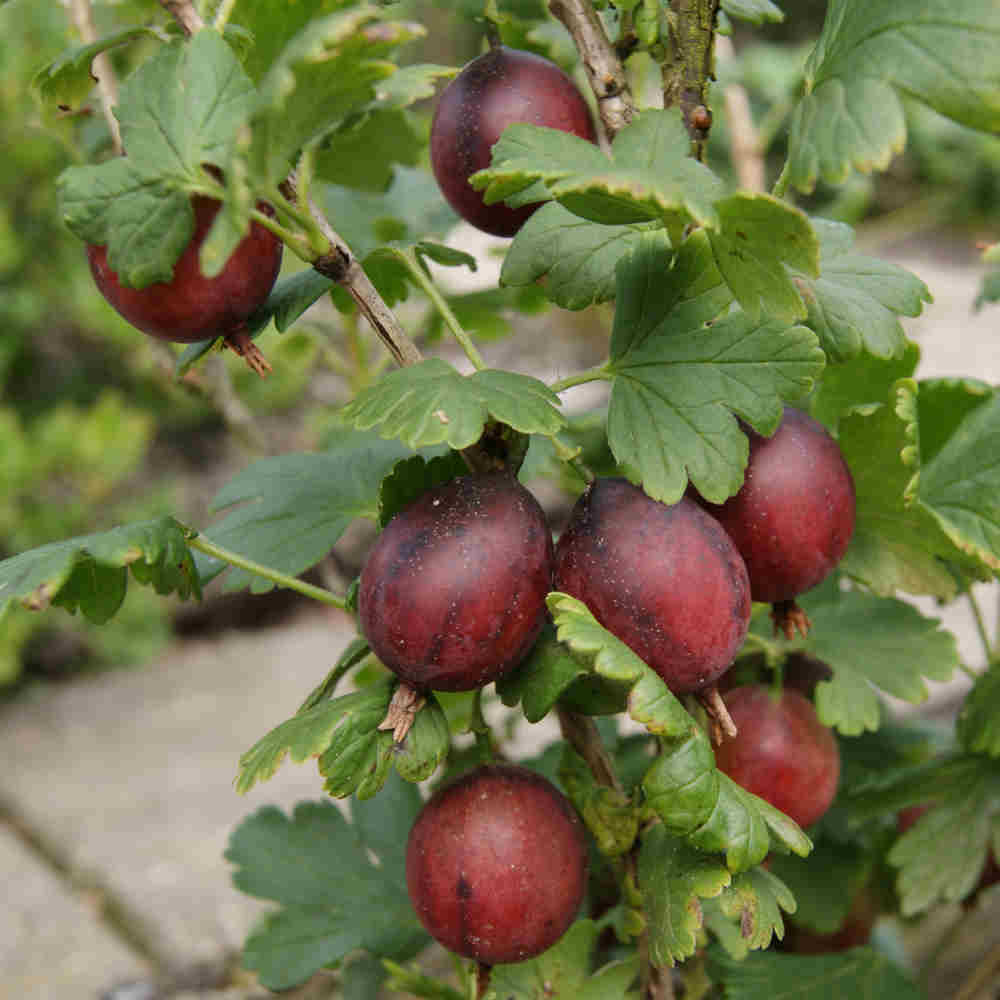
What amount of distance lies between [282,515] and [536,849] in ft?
0.84

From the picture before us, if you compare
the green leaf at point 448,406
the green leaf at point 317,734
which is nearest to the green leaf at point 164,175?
the green leaf at point 448,406

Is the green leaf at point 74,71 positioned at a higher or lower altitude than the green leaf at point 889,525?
A: higher

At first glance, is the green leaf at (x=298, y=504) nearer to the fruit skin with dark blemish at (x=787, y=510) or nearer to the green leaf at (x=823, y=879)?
the fruit skin with dark blemish at (x=787, y=510)

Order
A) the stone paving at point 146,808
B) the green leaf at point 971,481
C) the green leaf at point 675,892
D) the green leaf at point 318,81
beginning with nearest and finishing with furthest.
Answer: the green leaf at point 318,81 < the green leaf at point 675,892 < the green leaf at point 971,481 < the stone paving at point 146,808

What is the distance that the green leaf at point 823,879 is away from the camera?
2.75ft

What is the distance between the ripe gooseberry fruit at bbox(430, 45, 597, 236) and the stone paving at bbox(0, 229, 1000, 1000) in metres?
0.83

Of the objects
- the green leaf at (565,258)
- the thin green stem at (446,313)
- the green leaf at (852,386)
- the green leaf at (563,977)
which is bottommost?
the green leaf at (563,977)

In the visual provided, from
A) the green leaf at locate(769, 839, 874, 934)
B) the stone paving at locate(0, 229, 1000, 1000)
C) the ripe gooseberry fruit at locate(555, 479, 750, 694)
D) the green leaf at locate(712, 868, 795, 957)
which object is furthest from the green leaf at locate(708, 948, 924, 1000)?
the stone paving at locate(0, 229, 1000, 1000)

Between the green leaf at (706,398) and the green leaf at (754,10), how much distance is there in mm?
200

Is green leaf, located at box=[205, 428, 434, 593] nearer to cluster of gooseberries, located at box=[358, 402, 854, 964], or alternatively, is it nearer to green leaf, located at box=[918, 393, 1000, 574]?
cluster of gooseberries, located at box=[358, 402, 854, 964]

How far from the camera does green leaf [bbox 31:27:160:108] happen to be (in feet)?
1.84

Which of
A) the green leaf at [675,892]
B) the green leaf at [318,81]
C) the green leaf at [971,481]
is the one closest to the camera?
the green leaf at [318,81]

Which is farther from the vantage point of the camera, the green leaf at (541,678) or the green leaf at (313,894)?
the green leaf at (313,894)

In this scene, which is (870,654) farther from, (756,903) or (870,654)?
(756,903)
